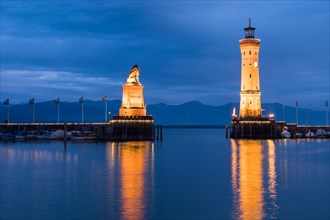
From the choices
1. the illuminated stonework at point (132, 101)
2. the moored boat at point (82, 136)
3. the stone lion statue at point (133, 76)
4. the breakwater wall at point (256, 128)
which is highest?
the stone lion statue at point (133, 76)

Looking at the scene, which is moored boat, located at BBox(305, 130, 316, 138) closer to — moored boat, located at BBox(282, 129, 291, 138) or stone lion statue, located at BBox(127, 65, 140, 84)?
moored boat, located at BBox(282, 129, 291, 138)

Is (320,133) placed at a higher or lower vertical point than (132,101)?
lower

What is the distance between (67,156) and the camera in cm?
8188

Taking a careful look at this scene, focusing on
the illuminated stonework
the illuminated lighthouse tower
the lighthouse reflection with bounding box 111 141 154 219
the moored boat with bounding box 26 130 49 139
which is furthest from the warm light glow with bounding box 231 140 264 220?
the moored boat with bounding box 26 130 49 139

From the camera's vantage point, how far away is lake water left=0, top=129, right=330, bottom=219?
37.9 metres

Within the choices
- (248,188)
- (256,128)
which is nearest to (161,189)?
(248,188)

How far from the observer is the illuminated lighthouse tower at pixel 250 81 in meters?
135

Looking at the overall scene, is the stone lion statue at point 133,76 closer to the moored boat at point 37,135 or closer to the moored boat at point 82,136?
the moored boat at point 82,136

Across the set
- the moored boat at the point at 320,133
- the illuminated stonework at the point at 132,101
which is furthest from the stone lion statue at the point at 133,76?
the moored boat at the point at 320,133

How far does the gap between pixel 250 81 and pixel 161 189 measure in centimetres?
9047

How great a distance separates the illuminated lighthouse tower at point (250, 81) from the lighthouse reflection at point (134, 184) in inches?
2380

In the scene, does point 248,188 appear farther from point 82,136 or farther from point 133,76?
point 82,136

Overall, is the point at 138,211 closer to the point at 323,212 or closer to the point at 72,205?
the point at 72,205

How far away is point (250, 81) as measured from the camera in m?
135
